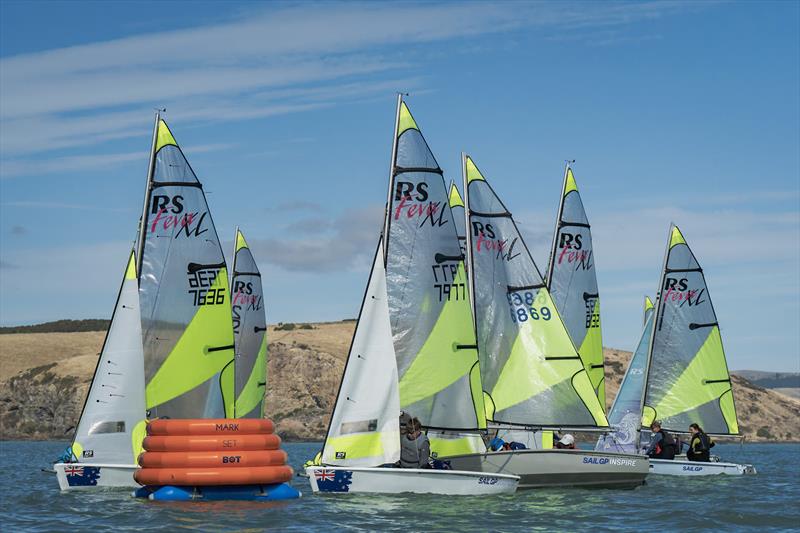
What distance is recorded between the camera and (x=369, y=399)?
96.0 ft

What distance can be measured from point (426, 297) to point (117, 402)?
8265mm

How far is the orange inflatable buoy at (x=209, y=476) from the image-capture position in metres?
24.9

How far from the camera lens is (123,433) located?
31578 mm

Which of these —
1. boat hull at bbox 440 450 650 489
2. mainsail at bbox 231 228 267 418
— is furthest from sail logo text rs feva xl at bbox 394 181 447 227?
mainsail at bbox 231 228 267 418

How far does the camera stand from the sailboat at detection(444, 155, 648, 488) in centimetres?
3431

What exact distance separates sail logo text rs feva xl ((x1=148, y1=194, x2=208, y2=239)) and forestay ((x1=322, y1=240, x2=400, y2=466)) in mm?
6297

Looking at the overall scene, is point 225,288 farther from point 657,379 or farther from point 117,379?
point 657,379

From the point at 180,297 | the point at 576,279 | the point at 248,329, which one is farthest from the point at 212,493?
the point at 248,329

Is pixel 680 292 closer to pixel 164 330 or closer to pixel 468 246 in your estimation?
pixel 468 246

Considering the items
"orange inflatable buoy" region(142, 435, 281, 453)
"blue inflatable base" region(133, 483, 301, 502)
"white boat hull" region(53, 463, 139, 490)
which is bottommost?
"blue inflatable base" region(133, 483, 301, 502)

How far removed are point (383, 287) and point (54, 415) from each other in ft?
245

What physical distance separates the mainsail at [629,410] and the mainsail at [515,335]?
8766mm

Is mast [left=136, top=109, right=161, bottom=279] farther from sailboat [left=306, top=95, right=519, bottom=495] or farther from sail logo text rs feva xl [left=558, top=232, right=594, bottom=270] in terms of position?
sail logo text rs feva xl [left=558, top=232, right=594, bottom=270]

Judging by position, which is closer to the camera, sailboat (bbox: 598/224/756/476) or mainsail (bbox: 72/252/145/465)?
mainsail (bbox: 72/252/145/465)
